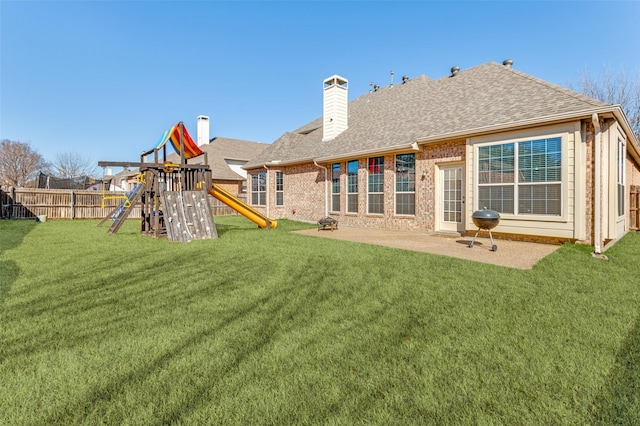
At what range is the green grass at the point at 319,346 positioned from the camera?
170 cm

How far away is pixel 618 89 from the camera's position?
62.8 ft

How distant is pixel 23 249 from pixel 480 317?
8.71 metres

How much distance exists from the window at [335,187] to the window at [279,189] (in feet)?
13.2

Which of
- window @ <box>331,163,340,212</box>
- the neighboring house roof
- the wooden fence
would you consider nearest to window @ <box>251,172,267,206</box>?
window @ <box>331,163,340,212</box>

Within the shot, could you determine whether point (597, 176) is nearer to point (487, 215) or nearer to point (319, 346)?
point (487, 215)

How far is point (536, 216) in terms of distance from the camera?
24.5 ft

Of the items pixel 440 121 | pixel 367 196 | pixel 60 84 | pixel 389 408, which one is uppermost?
pixel 60 84

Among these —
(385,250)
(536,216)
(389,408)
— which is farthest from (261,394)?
(536,216)

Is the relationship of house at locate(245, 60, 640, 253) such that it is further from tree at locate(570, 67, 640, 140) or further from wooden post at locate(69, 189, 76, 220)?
wooden post at locate(69, 189, 76, 220)

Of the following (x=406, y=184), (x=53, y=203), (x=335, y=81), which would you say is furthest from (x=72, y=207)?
(x=406, y=184)

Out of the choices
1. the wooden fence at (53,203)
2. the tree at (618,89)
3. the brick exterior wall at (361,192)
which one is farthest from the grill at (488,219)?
the tree at (618,89)

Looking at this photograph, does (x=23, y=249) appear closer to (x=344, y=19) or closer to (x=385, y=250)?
(x=385, y=250)

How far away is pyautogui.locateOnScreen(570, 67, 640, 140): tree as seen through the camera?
61.8ft

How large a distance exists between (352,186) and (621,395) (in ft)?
35.5
